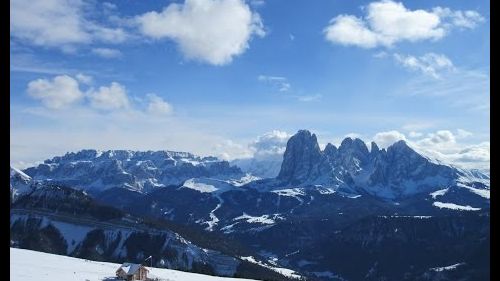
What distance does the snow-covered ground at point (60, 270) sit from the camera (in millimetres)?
84594

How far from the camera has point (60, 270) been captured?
319 ft

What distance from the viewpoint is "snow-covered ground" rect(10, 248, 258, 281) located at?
3330 inches
